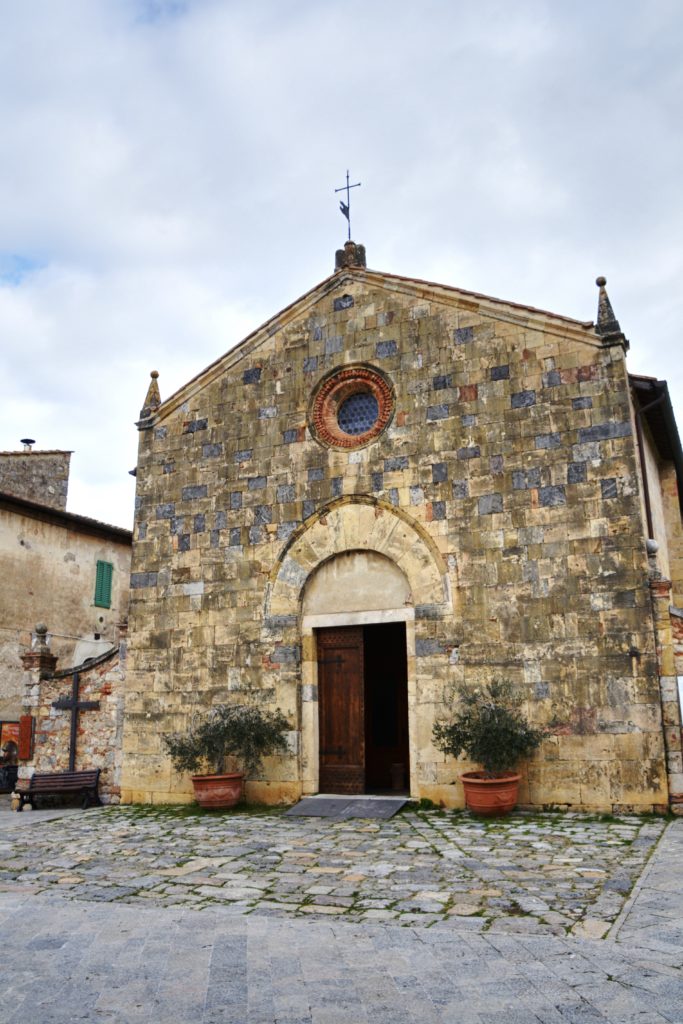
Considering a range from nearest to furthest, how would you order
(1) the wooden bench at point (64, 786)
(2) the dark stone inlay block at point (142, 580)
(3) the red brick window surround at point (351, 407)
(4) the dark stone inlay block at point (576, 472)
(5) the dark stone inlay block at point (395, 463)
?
1. (4) the dark stone inlay block at point (576, 472)
2. (5) the dark stone inlay block at point (395, 463)
3. (3) the red brick window surround at point (351, 407)
4. (1) the wooden bench at point (64, 786)
5. (2) the dark stone inlay block at point (142, 580)

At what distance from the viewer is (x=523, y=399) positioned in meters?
12.0

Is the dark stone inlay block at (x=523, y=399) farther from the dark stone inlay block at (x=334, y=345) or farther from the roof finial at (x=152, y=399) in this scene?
the roof finial at (x=152, y=399)

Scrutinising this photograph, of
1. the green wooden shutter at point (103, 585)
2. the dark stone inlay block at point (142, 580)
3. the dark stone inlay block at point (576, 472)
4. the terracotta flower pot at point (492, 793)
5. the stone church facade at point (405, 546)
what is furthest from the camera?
the green wooden shutter at point (103, 585)

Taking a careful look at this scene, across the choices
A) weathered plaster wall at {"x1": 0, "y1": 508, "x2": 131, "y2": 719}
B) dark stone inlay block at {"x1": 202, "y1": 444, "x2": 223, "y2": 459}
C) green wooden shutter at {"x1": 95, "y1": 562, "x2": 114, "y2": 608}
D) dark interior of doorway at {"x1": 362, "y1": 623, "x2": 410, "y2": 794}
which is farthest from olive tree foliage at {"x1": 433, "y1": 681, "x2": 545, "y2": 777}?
green wooden shutter at {"x1": 95, "y1": 562, "x2": 114, "y2": 608}

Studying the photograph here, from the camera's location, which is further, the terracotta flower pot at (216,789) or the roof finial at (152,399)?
the roof finial at (152,399)

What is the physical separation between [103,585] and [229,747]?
928 centimetres

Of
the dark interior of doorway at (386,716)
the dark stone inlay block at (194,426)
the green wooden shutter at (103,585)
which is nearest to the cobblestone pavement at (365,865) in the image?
the dark interior of doorway at (386,716)

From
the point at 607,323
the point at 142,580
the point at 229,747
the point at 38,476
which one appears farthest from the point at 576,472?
the point at 38,476

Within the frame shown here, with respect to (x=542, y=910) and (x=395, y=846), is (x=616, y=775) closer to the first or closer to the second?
(x=395, y=846)

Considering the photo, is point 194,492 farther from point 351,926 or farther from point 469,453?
point 351,926

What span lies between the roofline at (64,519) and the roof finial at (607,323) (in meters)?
12.2

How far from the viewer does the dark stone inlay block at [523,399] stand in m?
12.0

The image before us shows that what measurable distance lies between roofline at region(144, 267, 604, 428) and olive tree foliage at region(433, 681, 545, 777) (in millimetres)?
5218

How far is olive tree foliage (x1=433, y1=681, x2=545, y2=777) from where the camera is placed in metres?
10.5
